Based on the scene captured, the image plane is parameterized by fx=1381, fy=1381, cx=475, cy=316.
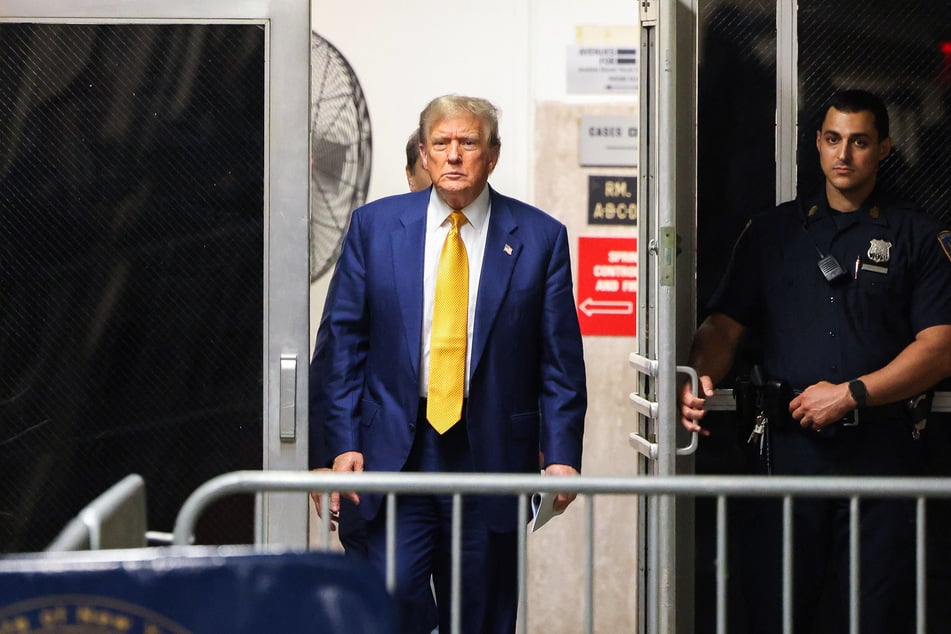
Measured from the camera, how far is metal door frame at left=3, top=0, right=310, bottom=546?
3557mm

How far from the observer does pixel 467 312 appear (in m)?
3.45

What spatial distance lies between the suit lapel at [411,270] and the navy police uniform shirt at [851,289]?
0.94 meters

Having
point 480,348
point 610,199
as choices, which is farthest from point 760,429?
point 610,199

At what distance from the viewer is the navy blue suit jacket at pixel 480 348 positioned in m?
3.42

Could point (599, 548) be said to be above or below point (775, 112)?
below

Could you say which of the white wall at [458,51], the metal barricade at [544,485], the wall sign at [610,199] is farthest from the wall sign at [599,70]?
the metal barricade at [544,485]

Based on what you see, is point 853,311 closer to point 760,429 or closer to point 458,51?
point 760,429

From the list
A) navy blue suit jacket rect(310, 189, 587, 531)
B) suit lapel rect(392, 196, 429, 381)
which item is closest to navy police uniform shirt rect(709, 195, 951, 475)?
navy blue suit jacket rect(310, 189, 587, 531)

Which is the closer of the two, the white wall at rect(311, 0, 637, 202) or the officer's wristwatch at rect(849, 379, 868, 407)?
the officer's wristwatch at rect(849, 379, 868, 407)

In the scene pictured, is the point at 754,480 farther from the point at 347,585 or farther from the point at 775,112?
the point at 775,112

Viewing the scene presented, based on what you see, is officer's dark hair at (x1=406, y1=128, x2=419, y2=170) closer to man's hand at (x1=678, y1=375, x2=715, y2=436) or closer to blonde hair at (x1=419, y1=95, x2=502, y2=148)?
blonde hair at (x1=419, y1=95, x2=502, y2=148)

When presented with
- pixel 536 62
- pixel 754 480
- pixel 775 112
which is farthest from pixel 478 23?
pixel 754 480

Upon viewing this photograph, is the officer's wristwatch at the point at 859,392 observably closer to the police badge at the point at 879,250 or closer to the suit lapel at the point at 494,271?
the police badge at the point at 879,250

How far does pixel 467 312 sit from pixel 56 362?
1.11 meters
